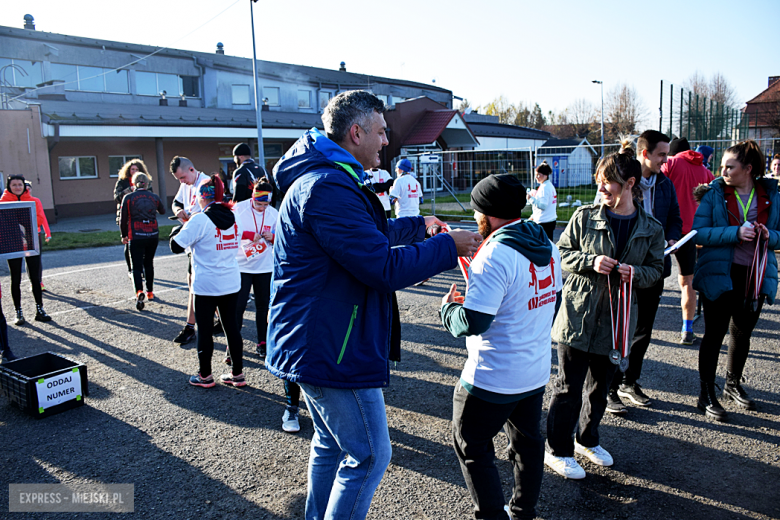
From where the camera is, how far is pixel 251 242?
555 cm

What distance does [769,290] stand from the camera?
4.17 metres

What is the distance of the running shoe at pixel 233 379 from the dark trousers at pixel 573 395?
2913 millimetres

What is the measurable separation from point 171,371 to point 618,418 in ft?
14.1

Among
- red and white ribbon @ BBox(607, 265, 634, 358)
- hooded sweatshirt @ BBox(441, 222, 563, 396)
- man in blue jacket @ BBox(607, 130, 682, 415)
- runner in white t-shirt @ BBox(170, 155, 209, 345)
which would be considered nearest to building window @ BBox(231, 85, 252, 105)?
runner in white t-shirt @ BBox(170, 155, 209, 345)

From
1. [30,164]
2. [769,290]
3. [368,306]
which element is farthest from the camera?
[30,164]

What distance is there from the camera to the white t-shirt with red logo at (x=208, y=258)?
4.80m

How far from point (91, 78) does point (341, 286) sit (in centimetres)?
3250

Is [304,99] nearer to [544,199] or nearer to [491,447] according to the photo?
[544,199]

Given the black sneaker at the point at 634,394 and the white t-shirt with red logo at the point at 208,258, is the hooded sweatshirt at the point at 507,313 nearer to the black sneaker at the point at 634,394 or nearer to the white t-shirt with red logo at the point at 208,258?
the black sneaker at the point at 634,394

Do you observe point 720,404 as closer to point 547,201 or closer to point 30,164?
point 547,201

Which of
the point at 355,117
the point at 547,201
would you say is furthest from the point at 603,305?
the point at 547,201

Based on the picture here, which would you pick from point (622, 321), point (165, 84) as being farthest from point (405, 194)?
point (165, 84)

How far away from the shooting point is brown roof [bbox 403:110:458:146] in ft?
98.2

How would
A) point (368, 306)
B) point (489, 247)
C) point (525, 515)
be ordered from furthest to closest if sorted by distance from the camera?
1. point (525, 515)
2. point (489, 247)
3. point (368, 306)
